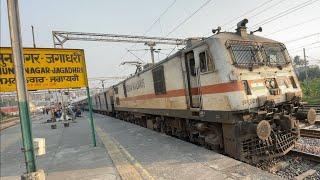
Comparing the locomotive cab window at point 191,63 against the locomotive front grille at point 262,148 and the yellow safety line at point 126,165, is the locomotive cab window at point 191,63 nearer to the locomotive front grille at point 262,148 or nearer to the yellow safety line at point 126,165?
the locomotive front grille at point 262,148

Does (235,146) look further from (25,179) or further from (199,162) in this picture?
(25,179)

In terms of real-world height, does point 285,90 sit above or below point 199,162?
above

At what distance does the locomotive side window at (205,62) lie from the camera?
8.48m

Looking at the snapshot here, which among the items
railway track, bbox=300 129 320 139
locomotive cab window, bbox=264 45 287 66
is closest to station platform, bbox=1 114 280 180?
locomotive cab window, bbox=264 45 287 66

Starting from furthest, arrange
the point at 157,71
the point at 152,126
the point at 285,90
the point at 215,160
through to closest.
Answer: the point at 152,126 < the point at 157,71 < the point at 285,90 < the point at 215,160

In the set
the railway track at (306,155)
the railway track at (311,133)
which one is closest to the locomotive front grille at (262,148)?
the railway track at (306,155)

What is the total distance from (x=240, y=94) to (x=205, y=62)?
1520 millimetres

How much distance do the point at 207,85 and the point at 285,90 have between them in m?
2.16

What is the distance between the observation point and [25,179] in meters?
5.71

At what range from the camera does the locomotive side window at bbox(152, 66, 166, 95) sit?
489 inches

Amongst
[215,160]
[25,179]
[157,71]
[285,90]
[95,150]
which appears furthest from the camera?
[157,71]

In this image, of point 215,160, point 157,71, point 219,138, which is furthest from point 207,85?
point 157,71

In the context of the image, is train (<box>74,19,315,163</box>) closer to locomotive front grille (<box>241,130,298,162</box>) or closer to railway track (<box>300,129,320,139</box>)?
locomotive front grille (<box>241,130,298,162</box>)

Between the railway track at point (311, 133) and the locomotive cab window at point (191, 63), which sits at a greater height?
the locomotive cab window at point (191, 63)
